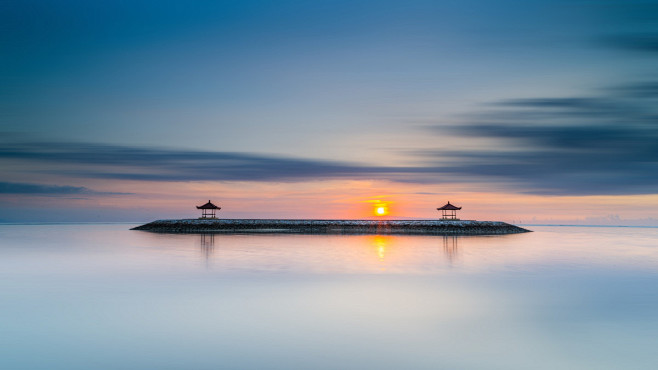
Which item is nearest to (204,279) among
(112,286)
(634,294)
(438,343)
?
(112,286)

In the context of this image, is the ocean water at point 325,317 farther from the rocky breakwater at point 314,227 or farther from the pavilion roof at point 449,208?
the rocky breakwater at point 314,227

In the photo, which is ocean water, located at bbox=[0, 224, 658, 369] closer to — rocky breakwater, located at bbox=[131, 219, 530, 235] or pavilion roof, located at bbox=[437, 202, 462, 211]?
pavilion roof, located at bbox=[437, 202, 462, 211]

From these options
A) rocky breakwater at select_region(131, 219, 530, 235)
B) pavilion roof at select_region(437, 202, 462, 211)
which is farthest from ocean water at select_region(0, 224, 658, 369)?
rocky breakwater at select_region(131, 219, 530, 235)

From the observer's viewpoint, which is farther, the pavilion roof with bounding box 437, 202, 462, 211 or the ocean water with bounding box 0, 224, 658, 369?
the pavilion roof with bounding box 437, 202, 462, 211

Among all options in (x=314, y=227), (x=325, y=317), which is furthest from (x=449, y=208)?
(x=325, y=317)

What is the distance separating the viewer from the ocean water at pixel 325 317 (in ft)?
34.1

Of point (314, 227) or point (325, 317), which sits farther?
point (314, 227)

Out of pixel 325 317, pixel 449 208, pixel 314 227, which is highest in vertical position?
pixel 449 208

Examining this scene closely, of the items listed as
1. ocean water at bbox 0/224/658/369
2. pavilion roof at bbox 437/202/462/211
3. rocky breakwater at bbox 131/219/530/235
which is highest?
pavilion roof at bbox 437/202/462/211

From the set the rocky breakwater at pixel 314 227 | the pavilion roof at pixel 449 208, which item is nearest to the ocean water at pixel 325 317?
the pavilion roof at pixel 449 208

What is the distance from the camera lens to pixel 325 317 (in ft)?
47.6

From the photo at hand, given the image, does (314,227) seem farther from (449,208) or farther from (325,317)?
(325,317)

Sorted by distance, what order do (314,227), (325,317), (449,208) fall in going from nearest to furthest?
(325,317) < (449,208) < (314,227)

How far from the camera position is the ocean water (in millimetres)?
10383
